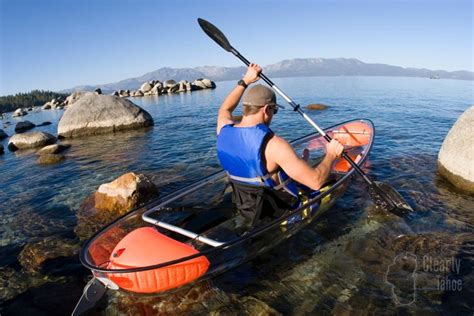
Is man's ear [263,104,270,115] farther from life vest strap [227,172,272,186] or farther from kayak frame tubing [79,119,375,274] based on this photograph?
kayak frame tubing [79,119,375,274]

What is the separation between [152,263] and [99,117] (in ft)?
55.3

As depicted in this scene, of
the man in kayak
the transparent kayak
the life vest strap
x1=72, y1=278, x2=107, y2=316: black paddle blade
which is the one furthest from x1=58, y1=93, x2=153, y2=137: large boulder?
the life vest strap

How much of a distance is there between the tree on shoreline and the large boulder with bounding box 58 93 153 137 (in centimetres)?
4659

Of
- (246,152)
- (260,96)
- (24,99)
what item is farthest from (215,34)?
(24,99)

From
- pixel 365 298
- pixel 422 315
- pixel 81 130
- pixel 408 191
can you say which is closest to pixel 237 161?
pixel 365 298

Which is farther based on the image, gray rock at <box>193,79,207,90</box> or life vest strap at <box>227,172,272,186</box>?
gray rock at <box>193,79,207,90</box>

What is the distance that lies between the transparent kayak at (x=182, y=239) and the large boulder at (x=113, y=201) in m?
1.37

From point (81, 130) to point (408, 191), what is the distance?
17239 millimetres

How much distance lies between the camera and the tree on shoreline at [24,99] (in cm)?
5792

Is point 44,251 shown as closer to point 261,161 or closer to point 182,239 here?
point 182,239

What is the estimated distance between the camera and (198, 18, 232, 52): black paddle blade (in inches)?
310

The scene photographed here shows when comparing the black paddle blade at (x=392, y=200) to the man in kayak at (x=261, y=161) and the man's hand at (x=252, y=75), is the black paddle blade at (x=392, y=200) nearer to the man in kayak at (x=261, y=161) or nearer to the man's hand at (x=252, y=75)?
the man in kayak at (x=261, y=161)

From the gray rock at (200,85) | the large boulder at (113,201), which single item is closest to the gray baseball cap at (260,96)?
the large boulder at (113,201)

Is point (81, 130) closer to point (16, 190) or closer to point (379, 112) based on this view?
point (16, 190)
